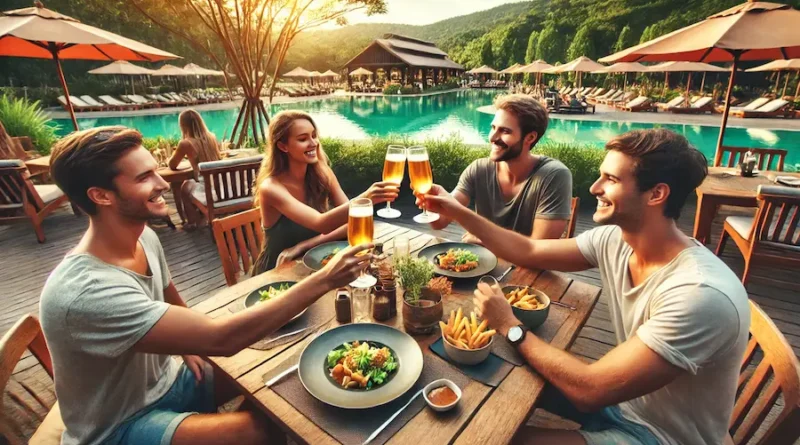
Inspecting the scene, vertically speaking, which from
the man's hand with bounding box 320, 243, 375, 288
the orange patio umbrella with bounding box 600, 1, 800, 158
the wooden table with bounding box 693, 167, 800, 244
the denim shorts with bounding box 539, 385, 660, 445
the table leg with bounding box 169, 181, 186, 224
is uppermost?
the orange patio umbrella with bounding box 600, 1, 800, 158

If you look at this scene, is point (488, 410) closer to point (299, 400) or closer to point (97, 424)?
point (299, 400)

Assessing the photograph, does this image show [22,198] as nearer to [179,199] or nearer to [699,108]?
[179,199]

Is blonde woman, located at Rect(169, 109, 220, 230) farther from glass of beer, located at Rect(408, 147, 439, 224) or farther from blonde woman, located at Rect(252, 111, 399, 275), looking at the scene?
glass of beer, located at Rect(408, 147, 439, 224)

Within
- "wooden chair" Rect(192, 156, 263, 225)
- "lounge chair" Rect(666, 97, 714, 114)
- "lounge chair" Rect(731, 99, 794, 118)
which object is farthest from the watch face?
"lounge chair" Rect(666, 97, 714, 114)

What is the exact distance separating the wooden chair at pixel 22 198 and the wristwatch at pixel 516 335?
19.3 ft

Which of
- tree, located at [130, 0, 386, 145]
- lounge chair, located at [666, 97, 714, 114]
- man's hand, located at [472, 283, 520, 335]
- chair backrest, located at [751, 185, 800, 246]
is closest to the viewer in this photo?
man's hand, located at [472, 283, 520, 335]

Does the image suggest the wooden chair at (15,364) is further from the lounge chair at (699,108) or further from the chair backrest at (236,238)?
the lounge chair at (699,108)

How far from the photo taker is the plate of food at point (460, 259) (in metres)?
2.14

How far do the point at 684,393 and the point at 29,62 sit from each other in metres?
41.9

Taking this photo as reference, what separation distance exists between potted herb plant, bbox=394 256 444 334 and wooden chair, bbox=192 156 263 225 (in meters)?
4.02

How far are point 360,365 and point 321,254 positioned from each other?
1113 mm

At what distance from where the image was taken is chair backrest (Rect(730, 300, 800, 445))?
3.91ft

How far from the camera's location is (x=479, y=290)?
167 centimetres

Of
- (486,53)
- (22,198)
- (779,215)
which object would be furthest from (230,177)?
(486,53)
